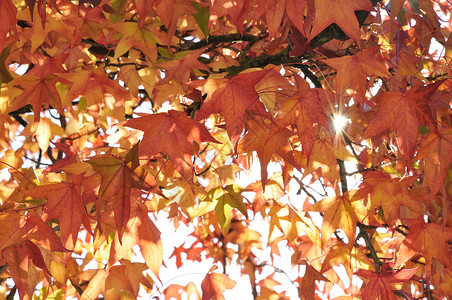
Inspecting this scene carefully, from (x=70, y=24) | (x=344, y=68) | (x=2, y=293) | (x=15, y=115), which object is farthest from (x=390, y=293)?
(x=15, y=115)

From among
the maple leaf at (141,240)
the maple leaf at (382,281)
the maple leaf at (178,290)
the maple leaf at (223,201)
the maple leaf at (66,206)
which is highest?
the maple leaf at (66,206)

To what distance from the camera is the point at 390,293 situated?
1.26 metres

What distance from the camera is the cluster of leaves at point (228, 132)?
3.35 feet

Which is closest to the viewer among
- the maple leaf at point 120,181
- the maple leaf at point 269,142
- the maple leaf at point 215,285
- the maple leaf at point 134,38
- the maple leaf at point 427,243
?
the maple leaf at point 120,181

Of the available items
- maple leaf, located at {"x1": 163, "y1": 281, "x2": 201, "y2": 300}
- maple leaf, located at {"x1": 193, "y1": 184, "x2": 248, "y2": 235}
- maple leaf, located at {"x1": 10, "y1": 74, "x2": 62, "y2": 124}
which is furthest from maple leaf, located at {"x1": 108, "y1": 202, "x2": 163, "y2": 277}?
maple leaf, located at {"x1": 163, "y1": 281, "x2": 201, "y2": 300}

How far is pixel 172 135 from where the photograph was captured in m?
1.02

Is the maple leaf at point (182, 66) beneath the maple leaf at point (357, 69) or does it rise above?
above

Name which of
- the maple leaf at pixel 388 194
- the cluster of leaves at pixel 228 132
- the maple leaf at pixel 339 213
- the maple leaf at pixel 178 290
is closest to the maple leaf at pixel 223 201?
the cluster of leaves at pixel 228 132

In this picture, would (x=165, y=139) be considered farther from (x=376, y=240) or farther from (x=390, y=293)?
(x=376, y=240)

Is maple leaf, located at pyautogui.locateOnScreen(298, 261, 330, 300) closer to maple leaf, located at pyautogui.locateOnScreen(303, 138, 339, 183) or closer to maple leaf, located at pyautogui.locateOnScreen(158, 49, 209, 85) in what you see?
maple leaf, located at pyautogui.locateOnScreen(303, 138, 339, 183)

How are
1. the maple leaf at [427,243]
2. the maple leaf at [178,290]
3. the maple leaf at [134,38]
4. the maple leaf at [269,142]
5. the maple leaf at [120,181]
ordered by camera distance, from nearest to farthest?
1. the maple leaf at [120,181]
2. the maple leaf at [269,142]
3. the maple leaf at [427,243]
4. the maple leaf at [134,38]
5. the maple leaf at [178,290]

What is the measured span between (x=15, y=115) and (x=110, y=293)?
98 cm

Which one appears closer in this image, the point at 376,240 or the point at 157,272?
the point at 157,272

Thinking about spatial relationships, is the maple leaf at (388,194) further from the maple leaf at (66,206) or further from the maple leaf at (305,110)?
the maple leaf at (66,206)
